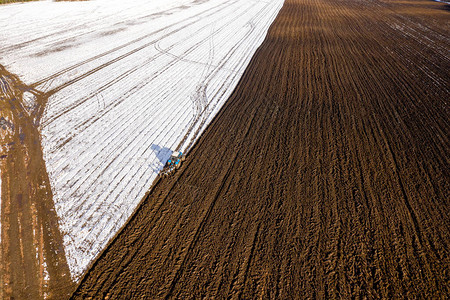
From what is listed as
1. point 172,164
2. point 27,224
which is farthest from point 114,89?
point 27,224

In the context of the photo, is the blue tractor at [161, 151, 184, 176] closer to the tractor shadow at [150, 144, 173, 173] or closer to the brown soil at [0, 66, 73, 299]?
the tractor shadow at [150, 144, 173, 173]

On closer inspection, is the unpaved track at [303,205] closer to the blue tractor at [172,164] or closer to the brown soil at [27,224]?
the blue tractor at [172,164]

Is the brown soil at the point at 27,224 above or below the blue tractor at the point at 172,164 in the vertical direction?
below

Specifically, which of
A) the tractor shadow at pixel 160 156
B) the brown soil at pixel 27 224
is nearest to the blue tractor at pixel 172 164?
the tractor shadow at pixel 160 156

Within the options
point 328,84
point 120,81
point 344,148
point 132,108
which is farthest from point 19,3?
point 344,148

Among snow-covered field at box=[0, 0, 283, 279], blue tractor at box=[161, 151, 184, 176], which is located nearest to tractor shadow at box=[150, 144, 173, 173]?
snow-covered field at box=[0, 0, 283, 279]

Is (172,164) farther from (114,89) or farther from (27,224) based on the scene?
(114,89)
